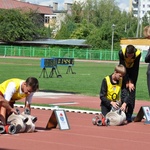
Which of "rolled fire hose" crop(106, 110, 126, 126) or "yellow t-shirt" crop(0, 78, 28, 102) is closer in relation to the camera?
"yellow t-shirt" crop(0, 78, 28, 102)

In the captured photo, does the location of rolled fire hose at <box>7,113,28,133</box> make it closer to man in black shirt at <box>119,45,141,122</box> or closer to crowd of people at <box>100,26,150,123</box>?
crowd of people at <box>100,26,150,123</box>

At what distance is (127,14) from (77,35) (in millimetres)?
31687

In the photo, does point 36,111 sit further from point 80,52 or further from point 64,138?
point 80,52

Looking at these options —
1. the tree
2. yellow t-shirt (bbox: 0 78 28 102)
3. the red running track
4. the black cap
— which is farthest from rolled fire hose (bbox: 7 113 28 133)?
the tree

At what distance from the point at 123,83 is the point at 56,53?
233 feet

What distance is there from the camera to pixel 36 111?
1447 centimetres

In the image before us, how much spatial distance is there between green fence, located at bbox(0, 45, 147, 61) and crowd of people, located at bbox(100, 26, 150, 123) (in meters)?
68.6

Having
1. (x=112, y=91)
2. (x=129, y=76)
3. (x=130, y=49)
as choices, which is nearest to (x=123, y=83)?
(x=129, y=76)

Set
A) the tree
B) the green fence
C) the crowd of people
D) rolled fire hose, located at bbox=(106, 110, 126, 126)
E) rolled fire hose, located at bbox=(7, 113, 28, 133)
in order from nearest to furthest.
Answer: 1. rolled fire hose, located at bbox=(7, 113, 28, 133)
2. rolled fire hose, located at bbox=(106, 110, 126, 126)
3. the crowd of people
4. the green fence
5. the tree

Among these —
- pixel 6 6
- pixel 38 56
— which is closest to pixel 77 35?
pixel 6 6

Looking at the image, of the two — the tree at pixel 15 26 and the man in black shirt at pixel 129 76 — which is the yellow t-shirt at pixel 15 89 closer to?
the man in black shirt at pixel 129 76

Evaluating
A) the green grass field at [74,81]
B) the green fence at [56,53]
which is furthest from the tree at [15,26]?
the green grass field at [74,81]

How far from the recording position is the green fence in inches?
3251

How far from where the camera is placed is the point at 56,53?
83.6 m
